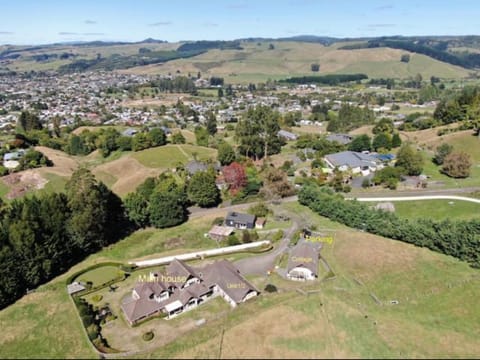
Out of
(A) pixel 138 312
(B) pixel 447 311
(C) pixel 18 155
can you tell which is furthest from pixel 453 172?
(C) pixel 18 155

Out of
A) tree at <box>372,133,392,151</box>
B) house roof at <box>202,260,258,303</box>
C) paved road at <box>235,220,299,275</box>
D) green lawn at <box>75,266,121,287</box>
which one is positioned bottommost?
green lawn at <box>75,266,121,287</box>

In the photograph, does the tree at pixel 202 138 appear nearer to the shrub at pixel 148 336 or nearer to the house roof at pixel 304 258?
the house roof at pixel 304 258

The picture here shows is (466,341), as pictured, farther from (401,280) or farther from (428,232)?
(428,232)

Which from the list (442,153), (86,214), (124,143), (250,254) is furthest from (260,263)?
(124,143)

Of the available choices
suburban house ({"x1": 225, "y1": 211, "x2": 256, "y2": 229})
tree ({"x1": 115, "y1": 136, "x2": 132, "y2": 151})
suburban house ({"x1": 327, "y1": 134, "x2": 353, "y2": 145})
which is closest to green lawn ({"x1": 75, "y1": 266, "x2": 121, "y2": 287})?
suburban house ({"x1": 225, "y1": 211, "x2": 256, "y2": 229})

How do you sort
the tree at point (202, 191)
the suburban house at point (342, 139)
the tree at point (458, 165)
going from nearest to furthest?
the tree at point (202, 191) → the tree at point (458, 165) → the suburban house at point (342, 139)

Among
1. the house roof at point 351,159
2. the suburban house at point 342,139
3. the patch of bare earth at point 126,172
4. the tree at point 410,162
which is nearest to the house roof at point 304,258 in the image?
the tree at point 410,162

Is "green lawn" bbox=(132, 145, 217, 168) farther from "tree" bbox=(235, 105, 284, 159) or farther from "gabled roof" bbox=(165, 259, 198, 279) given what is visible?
"gabled roof" bbox=(165, 259, 198, 279)
